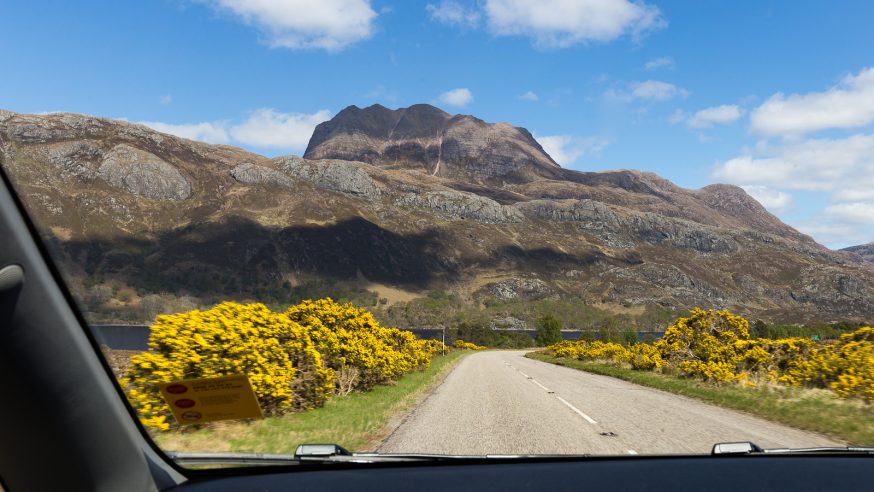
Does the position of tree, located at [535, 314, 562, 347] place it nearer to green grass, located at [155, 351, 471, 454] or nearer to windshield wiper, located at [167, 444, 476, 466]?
green grass, located at [155, 351, 471, 454]

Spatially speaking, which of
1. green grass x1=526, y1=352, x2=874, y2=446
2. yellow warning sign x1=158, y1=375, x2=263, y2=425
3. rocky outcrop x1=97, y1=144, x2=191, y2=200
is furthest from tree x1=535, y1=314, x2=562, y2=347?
yellow warning sign x1=158, y1=375, x2=263, y2=425

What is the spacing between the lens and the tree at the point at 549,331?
354 ft

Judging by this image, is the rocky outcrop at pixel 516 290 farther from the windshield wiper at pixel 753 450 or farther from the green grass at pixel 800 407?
the windshield wiper at pixel 753 450

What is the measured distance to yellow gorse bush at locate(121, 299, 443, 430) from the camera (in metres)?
4.40

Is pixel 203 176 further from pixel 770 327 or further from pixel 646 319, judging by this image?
pixel 646 319

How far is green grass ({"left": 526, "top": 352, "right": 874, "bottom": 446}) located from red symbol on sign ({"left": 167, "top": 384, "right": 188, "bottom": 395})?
9.90 meters

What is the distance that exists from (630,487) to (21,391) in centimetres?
288

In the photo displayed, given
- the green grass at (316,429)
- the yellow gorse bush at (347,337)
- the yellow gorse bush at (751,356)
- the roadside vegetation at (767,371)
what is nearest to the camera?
the green grass at (316,429)

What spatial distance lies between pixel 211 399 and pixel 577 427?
854 cm

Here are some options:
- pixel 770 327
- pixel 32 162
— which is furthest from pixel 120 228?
pixel 770 327

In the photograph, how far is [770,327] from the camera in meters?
25.8

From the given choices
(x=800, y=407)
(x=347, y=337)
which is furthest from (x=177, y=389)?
(x=347, y=337)

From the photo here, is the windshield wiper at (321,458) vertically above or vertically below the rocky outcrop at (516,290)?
below

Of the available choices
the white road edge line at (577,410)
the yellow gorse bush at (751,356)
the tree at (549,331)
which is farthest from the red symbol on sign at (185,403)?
the tree at (549,331)
